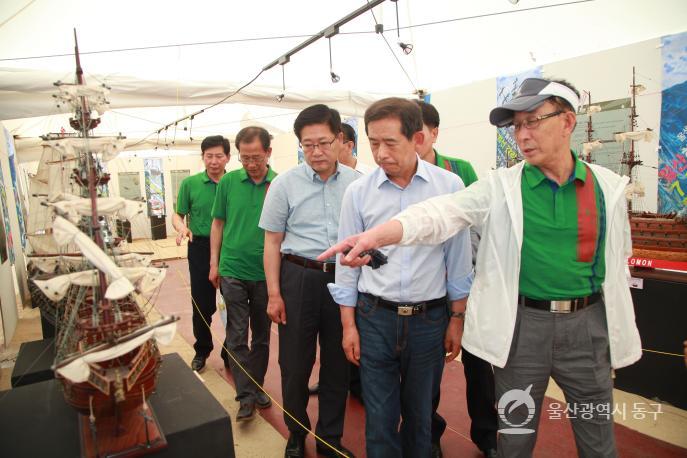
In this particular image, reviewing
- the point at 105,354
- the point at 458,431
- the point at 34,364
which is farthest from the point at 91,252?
the point at 458,431

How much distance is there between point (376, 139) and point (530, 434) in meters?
1.29

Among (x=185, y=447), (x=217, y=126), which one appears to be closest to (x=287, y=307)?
(x=185, y=447)

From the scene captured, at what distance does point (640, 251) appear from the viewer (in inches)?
127

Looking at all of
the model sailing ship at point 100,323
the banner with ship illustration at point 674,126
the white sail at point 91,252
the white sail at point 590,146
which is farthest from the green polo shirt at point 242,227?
the banner with ship illustration at point 674,126

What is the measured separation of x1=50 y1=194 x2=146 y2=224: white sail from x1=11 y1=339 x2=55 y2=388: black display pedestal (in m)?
1.44

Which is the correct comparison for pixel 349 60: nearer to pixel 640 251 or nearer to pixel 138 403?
pixel 640 251

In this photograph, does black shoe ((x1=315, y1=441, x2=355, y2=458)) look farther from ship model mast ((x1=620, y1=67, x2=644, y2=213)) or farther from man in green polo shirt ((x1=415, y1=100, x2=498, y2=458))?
ship model mast ((x1=620, y1=67, x2=644, y2=213))

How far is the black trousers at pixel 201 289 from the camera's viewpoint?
385cm

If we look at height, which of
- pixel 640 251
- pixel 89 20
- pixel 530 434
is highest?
pixel 89 20

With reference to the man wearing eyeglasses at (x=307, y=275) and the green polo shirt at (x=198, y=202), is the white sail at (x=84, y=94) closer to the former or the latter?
the man wearing eyeglasses at (x=307, y=275)

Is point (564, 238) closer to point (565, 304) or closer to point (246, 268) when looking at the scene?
point (565, 304)

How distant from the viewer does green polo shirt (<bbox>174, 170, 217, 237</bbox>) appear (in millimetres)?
3879

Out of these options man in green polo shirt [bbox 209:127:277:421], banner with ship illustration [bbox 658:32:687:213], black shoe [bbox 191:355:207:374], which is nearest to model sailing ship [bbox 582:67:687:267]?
banner with ship illustration [bbox 658:32:687:213]

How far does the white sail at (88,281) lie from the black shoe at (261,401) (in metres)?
1.72
